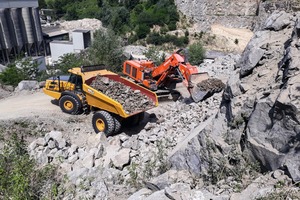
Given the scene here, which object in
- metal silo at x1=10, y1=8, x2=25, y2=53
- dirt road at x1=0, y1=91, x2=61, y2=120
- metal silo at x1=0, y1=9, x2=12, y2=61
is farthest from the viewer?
metal silo at x1=10, y1=8, x2=25, y2=53

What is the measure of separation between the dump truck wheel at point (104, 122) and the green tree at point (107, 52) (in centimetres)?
839

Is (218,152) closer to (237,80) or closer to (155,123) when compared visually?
(237,80)

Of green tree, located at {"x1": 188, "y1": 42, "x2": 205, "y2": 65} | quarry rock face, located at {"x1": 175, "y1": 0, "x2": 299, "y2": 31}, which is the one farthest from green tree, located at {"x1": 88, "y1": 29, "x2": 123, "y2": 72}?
quarry rock face, located at {"x1": 175, "y1": 0, "x2": 299, "y2": 31}

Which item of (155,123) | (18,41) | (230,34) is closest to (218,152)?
(155,123)

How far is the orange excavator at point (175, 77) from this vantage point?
11180 millimetres

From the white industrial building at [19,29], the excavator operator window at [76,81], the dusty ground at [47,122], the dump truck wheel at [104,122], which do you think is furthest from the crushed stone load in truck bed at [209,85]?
the white industrial building at [19,29]

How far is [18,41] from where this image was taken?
34.5 m

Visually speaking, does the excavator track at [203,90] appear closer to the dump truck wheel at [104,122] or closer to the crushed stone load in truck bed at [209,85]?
the crushed stone load in truck bed at [209,85]

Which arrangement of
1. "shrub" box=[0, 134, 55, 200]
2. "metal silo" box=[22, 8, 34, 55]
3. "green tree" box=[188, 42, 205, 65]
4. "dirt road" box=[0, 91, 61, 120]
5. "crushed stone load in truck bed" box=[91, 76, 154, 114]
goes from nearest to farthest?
"shrub" box=[0, 134, 55, 200]
"crushed stone load in truck bed" box=[91, 76, 154, 114]
"dirt road" box=[0, 91, 61, 120]
"green tree" box=[188, 42, 205, 65]
"metal silo" box=[22, 8, 34, 55]

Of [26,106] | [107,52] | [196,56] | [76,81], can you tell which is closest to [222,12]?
[196,56]

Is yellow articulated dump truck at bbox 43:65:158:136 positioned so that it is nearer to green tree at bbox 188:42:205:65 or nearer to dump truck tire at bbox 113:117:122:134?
dump truck tire at bbox 113:117:122:134

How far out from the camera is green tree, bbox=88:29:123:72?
19.1 meters

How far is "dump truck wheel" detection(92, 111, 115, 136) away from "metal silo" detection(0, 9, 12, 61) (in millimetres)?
26490

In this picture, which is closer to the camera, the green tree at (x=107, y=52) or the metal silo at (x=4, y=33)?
the green tree at (x=107, y=52)
